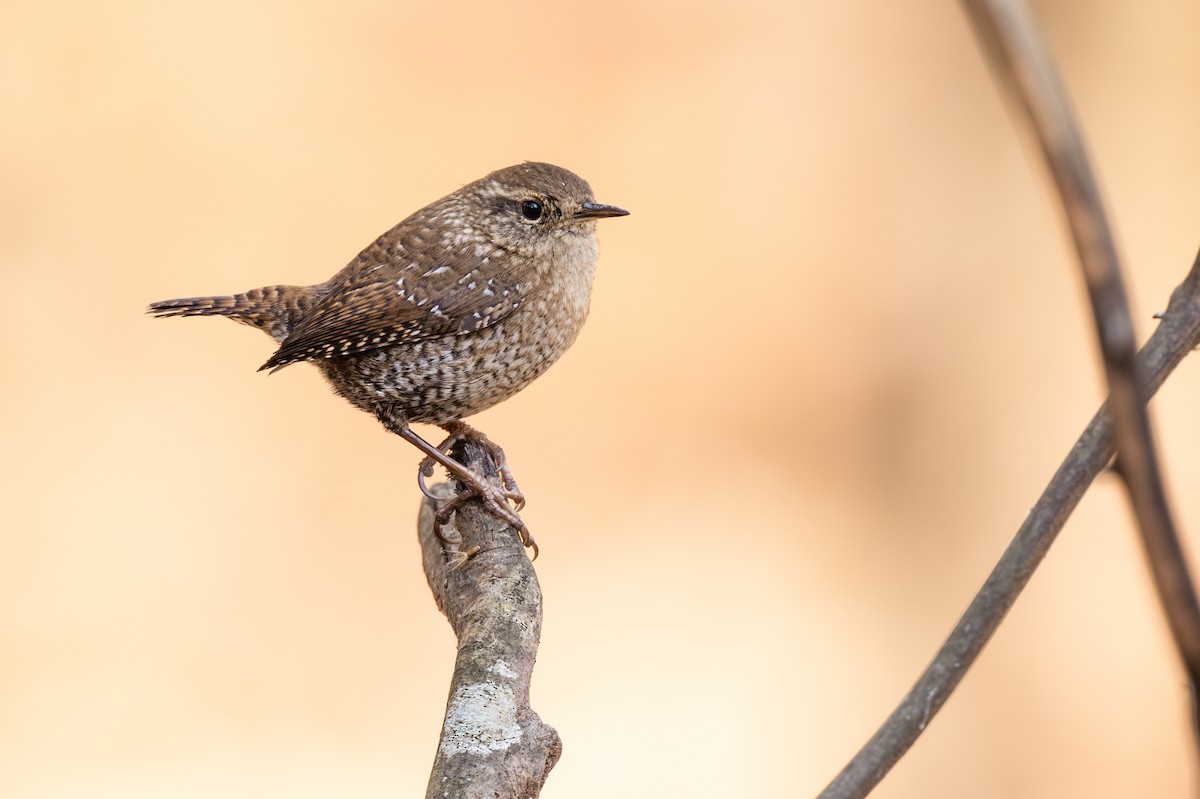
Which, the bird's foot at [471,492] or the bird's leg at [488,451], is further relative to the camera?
the bird's leg at [488,451]

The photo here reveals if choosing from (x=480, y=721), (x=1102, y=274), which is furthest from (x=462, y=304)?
(x=1102, y=274)

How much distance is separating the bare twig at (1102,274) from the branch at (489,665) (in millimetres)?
1223

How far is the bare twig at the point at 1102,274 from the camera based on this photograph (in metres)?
0.45

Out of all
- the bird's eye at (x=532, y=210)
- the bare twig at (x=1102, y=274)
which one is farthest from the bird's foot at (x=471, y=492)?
the bare twig at (x=1102, y=274)

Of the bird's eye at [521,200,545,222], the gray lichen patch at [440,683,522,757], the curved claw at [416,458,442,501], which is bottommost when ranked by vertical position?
the gray lichen patch at [440,683,522,757]

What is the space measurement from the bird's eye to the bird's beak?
74 mm

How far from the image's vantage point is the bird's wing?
2.62m

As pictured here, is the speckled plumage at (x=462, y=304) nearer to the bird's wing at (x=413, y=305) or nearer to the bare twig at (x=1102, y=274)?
the bird's wing at (x=413, y=305)

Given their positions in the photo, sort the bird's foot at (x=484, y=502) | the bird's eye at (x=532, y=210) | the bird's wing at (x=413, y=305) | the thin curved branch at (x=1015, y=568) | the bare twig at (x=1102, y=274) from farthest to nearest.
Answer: the bird's eye at (x=532, y=210)
the bird's wing at (x=413, y=305)
the bird's foot at (x=484, y=502)
the thin curved branch at (x=1015, y=568)
the bare twig at (x=1102, y=274)

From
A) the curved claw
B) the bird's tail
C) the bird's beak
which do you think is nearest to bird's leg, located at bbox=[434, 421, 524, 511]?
the curved claw

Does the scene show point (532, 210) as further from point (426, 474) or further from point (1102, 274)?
point (1102, 274)

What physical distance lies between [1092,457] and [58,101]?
5039 mm

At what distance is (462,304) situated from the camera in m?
2.63

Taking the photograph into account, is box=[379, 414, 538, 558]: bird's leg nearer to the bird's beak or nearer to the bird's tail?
the bird's tail
